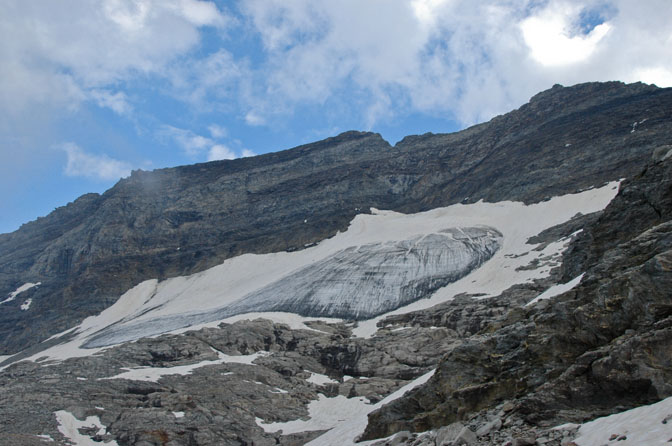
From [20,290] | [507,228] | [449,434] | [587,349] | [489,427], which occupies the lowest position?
[449,434]

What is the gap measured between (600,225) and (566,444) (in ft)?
46.7

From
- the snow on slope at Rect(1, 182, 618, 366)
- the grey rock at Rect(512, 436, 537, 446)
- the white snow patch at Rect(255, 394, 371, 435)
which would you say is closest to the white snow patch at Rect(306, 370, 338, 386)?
the white snow patch at Rect(255, 394, 371, 435)

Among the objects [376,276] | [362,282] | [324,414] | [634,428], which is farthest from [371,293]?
[634,428]

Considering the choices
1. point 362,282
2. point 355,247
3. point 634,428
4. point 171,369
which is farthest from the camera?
point 355,247

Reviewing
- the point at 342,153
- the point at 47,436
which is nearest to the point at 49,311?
the point at 47,436

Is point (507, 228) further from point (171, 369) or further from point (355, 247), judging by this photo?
point (171, 369)

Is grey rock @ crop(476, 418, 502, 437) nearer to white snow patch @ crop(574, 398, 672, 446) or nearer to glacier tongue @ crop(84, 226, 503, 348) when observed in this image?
white snow patch @ crop(574, 398, 672, 446)

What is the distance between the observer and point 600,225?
21.5 metres

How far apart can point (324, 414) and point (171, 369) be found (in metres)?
14.6

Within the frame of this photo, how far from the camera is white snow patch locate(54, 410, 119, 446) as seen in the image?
1212 inches

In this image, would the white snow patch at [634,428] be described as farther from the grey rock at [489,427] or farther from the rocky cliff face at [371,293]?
the grey rock at [489,427]

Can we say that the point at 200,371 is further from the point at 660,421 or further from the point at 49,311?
the point at 49,311

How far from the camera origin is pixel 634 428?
9.12 m

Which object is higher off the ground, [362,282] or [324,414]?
[362,282]
